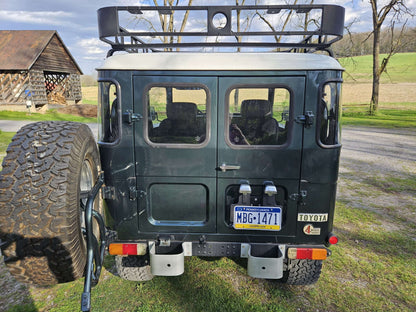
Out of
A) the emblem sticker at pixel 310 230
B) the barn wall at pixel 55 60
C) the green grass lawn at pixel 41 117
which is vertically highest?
A: the barn wall at pixel 55 60

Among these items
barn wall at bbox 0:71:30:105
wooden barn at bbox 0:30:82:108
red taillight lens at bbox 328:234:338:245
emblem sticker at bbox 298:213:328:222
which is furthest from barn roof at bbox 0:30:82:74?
red taillight lens at bbox 328:234:338:245

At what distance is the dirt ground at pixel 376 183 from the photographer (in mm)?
3438

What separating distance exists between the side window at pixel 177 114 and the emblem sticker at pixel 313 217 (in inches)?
47.3

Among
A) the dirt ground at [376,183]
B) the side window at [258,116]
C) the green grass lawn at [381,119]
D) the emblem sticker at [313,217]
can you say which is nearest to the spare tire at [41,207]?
the dirt ground at [376,183]

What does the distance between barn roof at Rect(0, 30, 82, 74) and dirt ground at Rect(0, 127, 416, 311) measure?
23.2 metres

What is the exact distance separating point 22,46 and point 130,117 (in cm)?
2730

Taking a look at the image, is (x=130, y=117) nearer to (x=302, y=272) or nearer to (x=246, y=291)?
(x=246, y=291)

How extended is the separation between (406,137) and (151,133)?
1464 cm

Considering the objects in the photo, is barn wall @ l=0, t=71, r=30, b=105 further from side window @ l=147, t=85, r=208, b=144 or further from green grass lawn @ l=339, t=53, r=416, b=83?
green grass lawn @ l=339, t=53, r=416, b=83

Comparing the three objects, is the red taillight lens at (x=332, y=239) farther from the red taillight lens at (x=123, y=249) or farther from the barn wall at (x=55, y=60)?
the barn wall at (x=55, y=60)

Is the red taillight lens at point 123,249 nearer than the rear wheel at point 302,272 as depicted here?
Yes

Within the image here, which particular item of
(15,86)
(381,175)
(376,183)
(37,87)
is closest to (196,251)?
(376,183)

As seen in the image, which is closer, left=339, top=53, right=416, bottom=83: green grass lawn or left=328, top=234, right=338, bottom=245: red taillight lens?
left=328, top=234, right=338, bottom=245: red taillight lens

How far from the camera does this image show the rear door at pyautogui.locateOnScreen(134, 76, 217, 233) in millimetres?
2826
